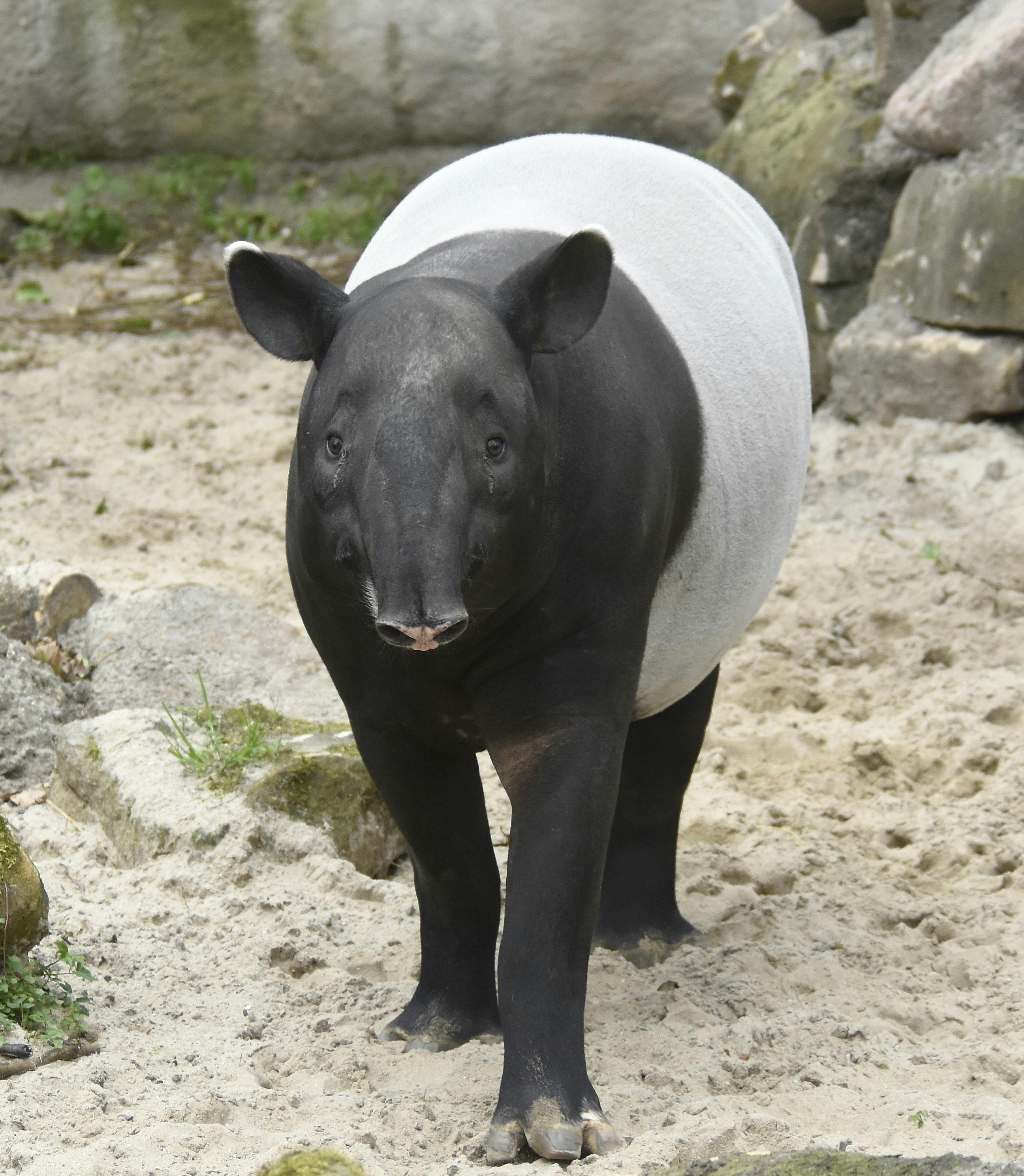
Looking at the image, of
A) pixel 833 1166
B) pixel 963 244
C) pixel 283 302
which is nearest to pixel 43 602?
pixel 283 302

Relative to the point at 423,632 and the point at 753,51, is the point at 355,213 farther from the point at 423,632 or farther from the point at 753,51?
the point at 423,632

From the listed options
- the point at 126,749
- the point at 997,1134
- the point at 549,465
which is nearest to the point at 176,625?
the point at 126,749

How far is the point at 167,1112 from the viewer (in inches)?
104

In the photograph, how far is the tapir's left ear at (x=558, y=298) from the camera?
2.50m

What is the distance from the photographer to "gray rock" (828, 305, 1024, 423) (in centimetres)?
575

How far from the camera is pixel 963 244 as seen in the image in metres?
5.76

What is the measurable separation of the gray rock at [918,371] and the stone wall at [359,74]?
9.09ft

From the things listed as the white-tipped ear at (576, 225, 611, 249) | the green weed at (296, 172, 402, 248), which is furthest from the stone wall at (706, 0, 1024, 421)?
the white-tipped ear at (576, 225, 611, 249)

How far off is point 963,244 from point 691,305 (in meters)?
3.04

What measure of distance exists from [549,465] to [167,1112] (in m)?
1.22

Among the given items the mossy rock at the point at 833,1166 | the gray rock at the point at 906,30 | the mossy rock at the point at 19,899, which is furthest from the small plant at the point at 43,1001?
the gray rock at the point at 906,30

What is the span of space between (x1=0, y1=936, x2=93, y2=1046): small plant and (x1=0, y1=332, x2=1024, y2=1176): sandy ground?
0.23 feet

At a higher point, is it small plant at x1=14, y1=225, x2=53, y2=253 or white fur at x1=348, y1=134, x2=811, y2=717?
white fur at x1=348, y1=134, x2=811, y2=717

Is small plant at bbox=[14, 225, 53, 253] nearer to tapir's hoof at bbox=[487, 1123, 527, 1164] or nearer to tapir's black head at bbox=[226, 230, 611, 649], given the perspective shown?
tapir's black head at bbox=[226, 230, 611, 649]
